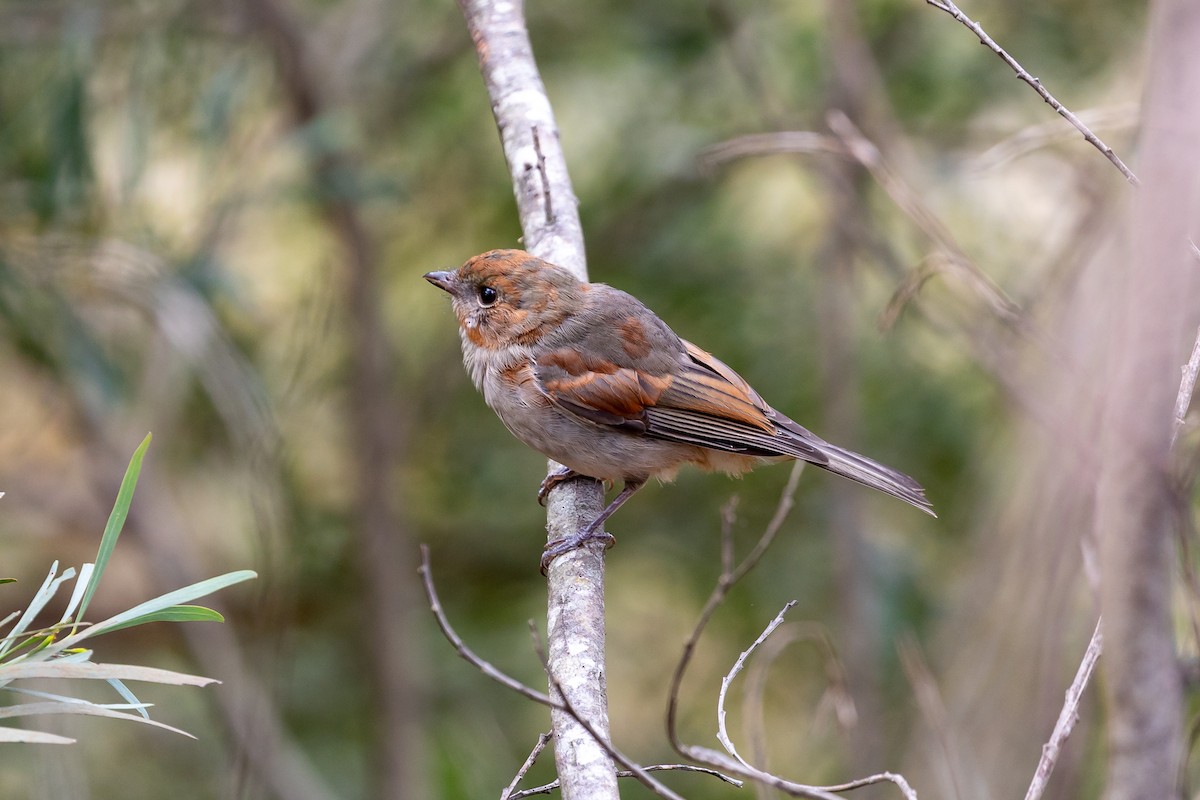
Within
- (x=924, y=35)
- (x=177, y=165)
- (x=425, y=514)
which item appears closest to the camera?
(x=177, y=165)

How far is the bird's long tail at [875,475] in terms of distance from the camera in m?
3.88

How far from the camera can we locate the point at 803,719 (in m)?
6.95

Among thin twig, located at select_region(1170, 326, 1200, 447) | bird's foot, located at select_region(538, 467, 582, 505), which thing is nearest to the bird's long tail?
bird's foot, located at select_region(538, 467, 582, 505)

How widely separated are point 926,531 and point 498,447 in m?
2.67

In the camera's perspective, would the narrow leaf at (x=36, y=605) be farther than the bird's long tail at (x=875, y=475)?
No

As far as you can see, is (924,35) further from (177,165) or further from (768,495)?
(177,165)

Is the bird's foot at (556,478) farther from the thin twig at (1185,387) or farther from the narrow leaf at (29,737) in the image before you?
the narrow leaf at (29,737)

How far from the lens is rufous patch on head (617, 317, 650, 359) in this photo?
4.15 m

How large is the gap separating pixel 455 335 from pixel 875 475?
3.23m

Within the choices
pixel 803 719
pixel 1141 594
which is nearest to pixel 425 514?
pixel 803 719

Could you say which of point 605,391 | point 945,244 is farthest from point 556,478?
point 945,244

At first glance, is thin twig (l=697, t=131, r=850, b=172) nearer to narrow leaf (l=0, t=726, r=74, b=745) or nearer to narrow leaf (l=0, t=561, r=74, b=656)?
narrow leaf (l=0, t=561, r=74, b=656)

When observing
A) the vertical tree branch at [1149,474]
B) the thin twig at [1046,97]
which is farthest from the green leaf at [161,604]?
the thin twig at [1046,97]

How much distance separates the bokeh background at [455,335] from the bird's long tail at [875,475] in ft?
2.90
